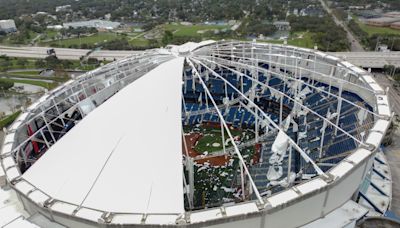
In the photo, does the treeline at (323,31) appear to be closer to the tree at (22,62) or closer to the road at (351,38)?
the road at (351,38)

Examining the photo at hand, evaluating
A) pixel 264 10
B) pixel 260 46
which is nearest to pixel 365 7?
pixel 264 10

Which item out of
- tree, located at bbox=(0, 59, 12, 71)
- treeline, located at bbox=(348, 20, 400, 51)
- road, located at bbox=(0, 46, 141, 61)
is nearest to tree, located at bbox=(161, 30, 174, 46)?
road, located at bbox=(0, 46, 141, 61)

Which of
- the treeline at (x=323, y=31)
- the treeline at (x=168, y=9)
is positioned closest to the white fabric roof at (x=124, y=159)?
the treeline at (x=323, y=31)

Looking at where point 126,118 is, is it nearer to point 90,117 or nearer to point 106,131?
point 106,131

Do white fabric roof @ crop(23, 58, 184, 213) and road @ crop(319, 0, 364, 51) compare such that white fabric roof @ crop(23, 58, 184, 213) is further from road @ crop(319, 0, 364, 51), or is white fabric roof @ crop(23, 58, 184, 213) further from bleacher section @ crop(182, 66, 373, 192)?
road @ crop(319, 0, 364, 51)

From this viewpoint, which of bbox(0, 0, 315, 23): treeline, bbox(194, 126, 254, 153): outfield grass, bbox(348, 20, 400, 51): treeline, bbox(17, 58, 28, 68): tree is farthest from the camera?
bbox(0, 0, 315, 23): treeline

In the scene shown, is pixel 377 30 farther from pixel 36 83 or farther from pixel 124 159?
pixel 124 159

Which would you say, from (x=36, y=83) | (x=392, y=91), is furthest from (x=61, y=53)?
(x=392, y=91)
